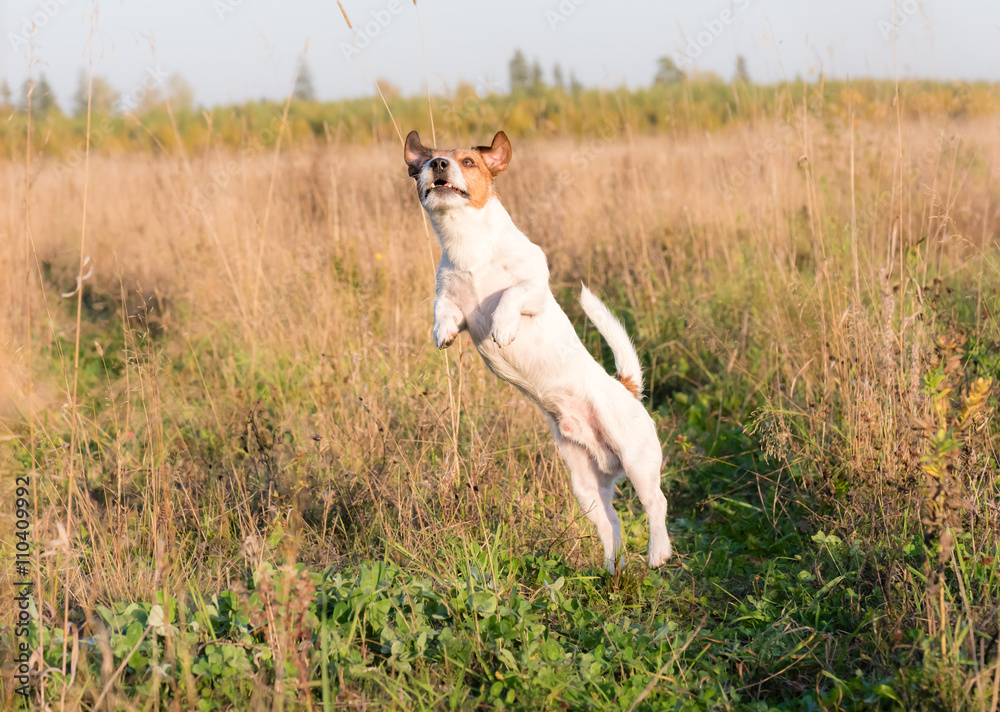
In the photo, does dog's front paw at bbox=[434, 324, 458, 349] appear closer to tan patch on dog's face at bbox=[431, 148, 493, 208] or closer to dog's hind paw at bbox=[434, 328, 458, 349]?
dog's hind paw at bbox=[434, 328, 458, 349]

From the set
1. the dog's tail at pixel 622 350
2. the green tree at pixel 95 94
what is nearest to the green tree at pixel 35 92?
the green tree at pixel 95 94

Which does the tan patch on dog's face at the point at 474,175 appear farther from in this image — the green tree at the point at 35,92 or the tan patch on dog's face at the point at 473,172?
the green tree at the point at 35,92

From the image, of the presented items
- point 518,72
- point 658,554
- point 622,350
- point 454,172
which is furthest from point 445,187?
point 518,72

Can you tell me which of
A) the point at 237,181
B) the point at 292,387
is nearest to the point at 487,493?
the point at 292,387

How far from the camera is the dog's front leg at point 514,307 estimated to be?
8.49ft

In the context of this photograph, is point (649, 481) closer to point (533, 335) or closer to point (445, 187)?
point (533, 335)

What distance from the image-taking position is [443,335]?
2.64 metres

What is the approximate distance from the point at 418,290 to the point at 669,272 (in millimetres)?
1986

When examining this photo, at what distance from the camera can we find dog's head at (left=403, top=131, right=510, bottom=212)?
2760mm

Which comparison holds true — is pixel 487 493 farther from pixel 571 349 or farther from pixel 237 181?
pixel 237 181

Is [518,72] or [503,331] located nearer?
[503,331]

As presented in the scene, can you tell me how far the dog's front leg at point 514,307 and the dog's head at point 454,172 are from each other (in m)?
0.40

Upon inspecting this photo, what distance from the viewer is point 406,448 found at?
347 cm

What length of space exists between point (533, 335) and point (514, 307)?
0.28m
